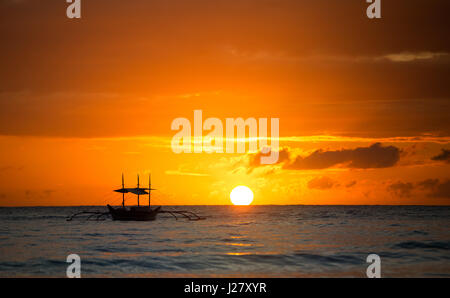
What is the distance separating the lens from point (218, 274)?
117 feet

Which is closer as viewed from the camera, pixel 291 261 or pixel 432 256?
pixel 291 261

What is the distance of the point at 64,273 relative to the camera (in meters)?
36.2

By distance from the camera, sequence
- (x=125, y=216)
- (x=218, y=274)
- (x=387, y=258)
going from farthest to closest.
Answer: (x=125, y=216)
(x=387, y=258)
(x=218, y=274)

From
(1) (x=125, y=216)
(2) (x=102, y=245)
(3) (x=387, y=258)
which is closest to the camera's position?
(3) (x=387, y=258)
